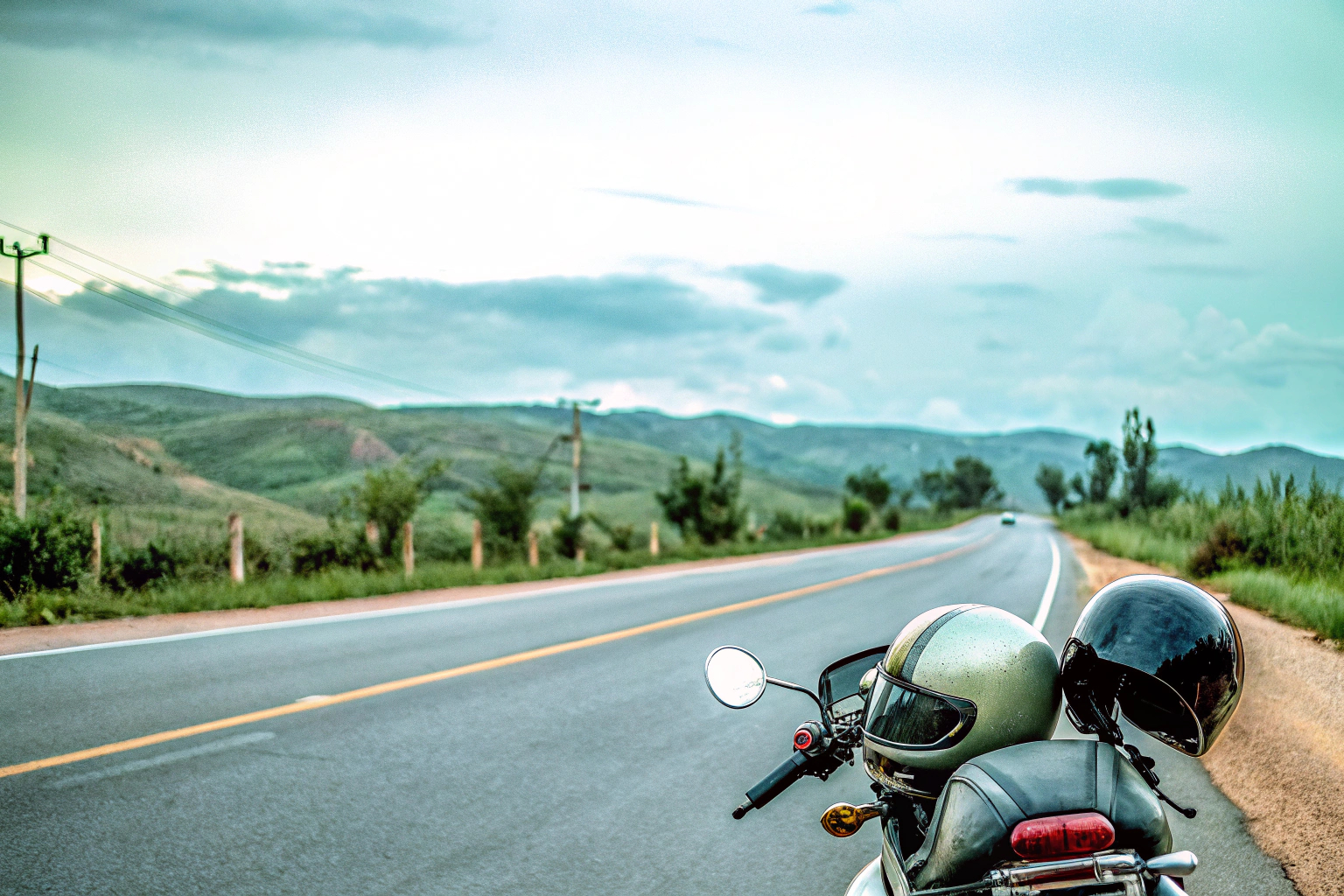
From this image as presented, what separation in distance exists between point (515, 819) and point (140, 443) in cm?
9608

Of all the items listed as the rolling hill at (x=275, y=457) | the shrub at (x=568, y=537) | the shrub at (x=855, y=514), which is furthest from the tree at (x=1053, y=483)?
the shrub at (x=568, y=537)

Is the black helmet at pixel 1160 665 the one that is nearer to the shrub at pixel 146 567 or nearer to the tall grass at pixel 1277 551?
the tall grass at pixel 1277 551

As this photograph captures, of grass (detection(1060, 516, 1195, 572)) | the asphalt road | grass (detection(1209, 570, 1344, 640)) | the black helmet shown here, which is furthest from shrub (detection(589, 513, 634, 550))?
the black helmet

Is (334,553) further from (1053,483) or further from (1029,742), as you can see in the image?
(1053,483)

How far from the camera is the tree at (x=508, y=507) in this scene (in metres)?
31.3

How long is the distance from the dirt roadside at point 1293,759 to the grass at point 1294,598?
0.80 feet

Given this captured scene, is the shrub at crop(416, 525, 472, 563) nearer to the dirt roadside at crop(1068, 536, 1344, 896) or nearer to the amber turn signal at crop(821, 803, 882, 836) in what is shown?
the dirt roadside at crop(1068, 536, 1344, 896)

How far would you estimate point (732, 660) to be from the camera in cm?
279

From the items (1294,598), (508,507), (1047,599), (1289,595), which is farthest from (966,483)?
(1294,598)

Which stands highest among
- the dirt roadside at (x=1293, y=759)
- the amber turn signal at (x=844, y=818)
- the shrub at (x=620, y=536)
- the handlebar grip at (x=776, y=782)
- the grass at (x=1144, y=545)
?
the handlebar grip at (x=776, y=782)

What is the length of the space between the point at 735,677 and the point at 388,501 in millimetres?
21078

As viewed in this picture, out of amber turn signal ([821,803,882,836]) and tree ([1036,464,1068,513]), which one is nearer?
amber turn signal ([821,803,882,836])

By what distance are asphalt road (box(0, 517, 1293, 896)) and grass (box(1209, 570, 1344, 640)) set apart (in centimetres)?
244

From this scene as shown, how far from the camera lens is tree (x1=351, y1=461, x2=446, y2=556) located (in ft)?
74.1
